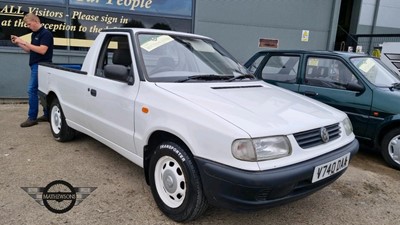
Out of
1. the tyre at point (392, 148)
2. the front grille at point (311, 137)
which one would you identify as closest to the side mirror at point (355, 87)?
the tyre at point (392, 148)

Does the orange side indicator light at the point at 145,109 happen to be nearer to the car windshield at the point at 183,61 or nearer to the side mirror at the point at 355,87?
the car windshield at the point at 183,61

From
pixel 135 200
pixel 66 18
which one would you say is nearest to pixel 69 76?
pixel 135 200

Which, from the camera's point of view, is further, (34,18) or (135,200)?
(34,18)

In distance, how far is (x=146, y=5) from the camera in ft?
27.3

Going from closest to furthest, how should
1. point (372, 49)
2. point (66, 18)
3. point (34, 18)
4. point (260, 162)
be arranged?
point (260, 162)
point (34, 18)
point (66, 18)
point (372, 49)

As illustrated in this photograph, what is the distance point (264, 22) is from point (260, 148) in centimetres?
778

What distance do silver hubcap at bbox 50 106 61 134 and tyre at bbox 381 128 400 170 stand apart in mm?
4522

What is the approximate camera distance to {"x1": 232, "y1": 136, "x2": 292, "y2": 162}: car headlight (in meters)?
2.32

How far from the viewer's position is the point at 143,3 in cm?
828

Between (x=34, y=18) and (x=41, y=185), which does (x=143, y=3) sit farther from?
(x=41, y=185)

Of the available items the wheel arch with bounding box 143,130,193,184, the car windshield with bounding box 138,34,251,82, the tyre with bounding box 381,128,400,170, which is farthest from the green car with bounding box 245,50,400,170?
the wheel arch with bounding box 143,130,193,184

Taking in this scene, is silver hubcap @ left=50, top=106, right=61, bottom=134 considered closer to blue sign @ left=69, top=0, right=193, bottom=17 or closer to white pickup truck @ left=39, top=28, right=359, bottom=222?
white pickup truck @ left=39, top=28, right=359, bottom=222

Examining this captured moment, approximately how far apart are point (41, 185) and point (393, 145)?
4.29m

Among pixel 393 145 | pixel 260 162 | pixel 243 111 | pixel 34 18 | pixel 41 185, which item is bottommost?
pixel 41 185
